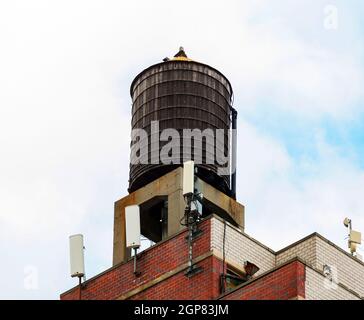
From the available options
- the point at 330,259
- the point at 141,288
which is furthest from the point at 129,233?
the point at 330,259

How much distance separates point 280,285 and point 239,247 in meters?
4.65

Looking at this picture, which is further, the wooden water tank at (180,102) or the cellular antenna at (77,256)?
the wooden water tank at (180,102)

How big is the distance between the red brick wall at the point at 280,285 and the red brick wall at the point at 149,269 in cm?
262

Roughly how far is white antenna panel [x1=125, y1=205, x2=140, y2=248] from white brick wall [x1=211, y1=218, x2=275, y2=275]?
256 centimetres

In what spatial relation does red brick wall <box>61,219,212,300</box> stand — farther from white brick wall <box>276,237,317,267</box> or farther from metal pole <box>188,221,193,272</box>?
white brick wall <box>276,237,317,267</box>

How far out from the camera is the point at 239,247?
40.8m

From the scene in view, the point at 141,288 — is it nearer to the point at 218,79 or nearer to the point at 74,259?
the point at 74,259

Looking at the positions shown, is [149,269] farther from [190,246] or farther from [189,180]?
[189,180]

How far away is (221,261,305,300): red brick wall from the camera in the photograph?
36.0 m

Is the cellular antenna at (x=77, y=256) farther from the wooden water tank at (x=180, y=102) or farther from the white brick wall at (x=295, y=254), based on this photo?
the wooden water tank at (x=180, y=102)

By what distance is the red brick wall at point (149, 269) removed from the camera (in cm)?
4012
